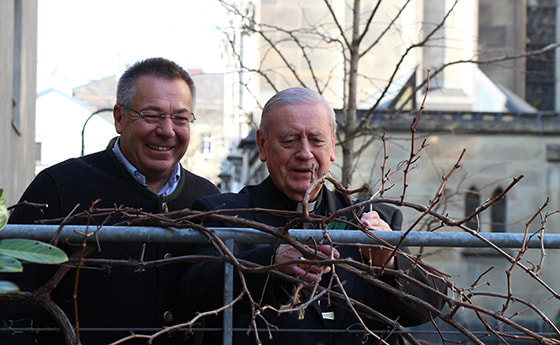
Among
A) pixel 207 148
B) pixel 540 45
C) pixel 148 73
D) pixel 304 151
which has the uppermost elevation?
pixel 540 45

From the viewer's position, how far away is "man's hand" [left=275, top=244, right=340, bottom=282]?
7.49 ft

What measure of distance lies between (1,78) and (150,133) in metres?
6.13

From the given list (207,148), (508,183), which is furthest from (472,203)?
A: (207,148)

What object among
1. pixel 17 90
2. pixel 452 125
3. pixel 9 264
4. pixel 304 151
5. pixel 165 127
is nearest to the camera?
pixel 9 264

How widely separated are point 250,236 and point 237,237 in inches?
1.4

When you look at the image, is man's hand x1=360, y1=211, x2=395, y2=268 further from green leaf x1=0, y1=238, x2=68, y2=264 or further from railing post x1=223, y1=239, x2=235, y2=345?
green leaf x1=0, y1=238, x2=68, y2=264

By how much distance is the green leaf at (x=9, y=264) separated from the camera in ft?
5.66

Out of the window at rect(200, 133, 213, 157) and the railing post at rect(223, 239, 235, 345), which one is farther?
the window at rect(200, 133, 213, 157)

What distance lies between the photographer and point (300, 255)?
7.84 feet

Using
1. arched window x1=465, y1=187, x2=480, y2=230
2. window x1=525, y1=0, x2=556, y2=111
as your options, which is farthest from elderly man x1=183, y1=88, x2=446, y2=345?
window x1=525, y1=0, x2=556, y2=111

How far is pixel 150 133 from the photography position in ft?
11.8

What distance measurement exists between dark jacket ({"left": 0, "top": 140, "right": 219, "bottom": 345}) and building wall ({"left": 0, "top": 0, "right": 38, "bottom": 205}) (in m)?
5.86

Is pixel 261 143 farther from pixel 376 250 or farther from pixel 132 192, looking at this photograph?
pixel 376 250

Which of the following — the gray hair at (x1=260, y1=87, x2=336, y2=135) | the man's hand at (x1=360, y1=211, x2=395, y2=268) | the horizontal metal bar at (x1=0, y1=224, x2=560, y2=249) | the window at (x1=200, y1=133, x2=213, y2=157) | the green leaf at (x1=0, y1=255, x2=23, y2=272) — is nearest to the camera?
the green leaf at (x1=0, y1=255, x2=23, y2=272)
